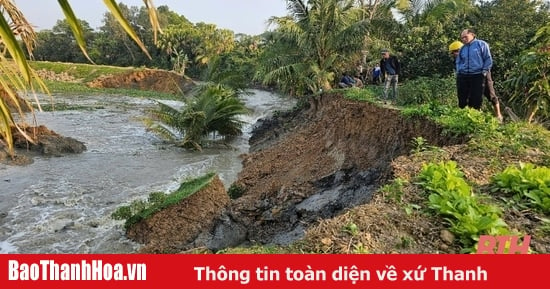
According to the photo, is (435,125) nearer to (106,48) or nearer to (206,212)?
(206,212)

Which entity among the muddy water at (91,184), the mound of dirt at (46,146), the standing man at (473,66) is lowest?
the muddy water at (91,184)

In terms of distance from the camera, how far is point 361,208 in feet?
10.8

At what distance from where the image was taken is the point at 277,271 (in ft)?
7.35

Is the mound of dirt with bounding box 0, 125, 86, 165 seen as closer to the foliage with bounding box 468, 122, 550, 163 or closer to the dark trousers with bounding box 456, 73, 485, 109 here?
the dark trousers with bounding box 456, 73, 485, 109

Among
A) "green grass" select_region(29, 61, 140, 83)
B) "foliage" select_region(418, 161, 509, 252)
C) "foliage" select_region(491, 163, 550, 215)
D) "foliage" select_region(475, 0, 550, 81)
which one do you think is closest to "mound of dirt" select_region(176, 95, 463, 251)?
"foliage" select_region(418, 161, 509, 252)

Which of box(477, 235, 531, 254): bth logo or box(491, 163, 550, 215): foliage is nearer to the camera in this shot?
box(477, 235, 531, 254): bth logo

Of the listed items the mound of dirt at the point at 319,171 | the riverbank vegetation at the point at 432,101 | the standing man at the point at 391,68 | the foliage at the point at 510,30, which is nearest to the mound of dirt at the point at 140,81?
the riverbank vegetation at the point at 432,101

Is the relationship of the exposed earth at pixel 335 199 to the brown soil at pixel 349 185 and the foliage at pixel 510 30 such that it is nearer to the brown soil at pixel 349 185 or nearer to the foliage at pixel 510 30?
the brown soil at pixel 349 185

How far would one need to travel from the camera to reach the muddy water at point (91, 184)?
22.0 feet

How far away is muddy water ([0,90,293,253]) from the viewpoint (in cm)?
671

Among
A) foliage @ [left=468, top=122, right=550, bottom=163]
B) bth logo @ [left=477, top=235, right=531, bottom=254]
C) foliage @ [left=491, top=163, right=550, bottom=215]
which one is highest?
foliage @ [left=468, top=122, right=550, bottom=163]

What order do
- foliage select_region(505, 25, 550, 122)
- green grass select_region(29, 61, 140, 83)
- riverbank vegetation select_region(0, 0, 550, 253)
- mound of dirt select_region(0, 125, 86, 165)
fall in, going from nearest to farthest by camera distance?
1. riverbank vegetation select_region(0, 0, 550, 253)
2. foliage select_region(505, 25, 550, 122)
3. mound of dirt select_region(0, 125, 86, 165)
4. green grass select_region(29, 61, 140, 83)

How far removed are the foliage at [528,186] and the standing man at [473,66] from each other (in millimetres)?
3538

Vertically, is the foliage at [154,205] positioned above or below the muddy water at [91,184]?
above
